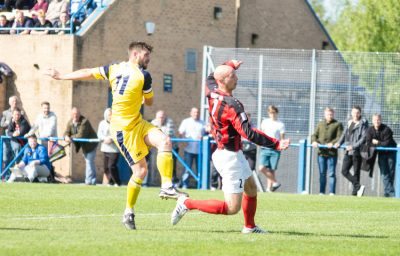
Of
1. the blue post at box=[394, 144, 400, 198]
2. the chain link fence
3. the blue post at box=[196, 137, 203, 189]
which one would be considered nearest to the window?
the chain link fence

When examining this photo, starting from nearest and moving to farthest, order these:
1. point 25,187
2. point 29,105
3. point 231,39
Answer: point 25,187
point 29,105
point 231,39

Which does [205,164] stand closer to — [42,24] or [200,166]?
[200,166]

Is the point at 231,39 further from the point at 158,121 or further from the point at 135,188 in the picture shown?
the point at 135,188

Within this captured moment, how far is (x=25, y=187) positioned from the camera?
22484 mm

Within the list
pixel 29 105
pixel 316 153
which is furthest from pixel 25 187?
pixel 29 105

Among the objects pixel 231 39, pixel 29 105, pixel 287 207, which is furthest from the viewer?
pixel 231 39

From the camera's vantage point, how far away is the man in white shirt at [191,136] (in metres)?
26.7

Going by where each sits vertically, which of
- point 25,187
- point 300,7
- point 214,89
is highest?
point 300,7

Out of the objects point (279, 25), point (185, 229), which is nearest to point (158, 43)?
point (279, 25)

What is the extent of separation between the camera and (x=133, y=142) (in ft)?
42.5

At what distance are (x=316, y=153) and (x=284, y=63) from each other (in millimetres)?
2419

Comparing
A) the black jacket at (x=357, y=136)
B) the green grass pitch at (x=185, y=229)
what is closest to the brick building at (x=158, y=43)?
the black jacket at (x=357, y=136)

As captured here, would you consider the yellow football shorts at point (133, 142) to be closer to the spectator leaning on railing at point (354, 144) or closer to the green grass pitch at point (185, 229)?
the green grass pitch at point (185, 229)

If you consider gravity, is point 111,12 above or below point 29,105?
above
